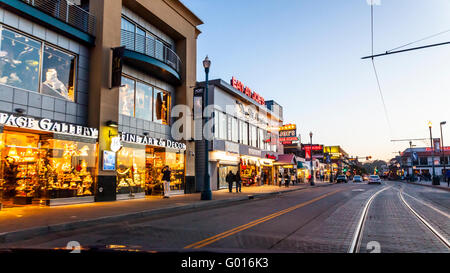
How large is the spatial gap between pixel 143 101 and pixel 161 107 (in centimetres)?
201

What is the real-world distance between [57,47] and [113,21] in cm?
356

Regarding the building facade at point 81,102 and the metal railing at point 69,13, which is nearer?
the building facade at point 81,102

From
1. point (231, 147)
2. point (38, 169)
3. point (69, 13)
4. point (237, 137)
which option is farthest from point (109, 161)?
point (237, 137)

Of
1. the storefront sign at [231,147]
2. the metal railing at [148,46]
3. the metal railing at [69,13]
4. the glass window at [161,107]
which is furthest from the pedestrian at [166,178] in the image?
the storefront sign at [231,147]

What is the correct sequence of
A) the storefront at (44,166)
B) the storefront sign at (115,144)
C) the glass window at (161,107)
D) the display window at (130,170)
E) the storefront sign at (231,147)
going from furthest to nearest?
the storefront sign at (231,147) < the glass window at (161,107) < the display window at (130,170) < the storefront sign at (115,144) < the storefront at (44,166)

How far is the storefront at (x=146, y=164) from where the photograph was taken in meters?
17.5

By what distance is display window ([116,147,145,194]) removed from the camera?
17.3m

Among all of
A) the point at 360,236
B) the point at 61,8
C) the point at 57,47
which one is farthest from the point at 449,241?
the point at 61,8

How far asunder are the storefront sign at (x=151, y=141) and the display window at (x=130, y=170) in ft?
1.89

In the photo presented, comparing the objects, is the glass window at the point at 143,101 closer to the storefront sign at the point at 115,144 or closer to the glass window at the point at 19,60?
the storefront sign at the point at 115,144

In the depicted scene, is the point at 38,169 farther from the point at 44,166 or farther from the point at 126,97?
the point at 126,97
